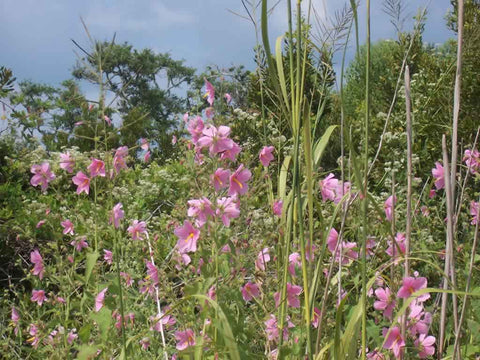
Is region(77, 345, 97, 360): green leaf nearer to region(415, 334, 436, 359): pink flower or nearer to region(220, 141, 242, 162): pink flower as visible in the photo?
region(220, 141, 242, 162): pink flower

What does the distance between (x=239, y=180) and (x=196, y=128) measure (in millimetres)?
315

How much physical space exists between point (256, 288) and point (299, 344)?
0.23 metres

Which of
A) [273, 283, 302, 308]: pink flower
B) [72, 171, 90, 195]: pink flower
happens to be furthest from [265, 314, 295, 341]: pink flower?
[72, 171, 90, 195]: pink flower

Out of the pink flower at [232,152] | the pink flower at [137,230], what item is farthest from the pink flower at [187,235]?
the pink flower at [137,230]

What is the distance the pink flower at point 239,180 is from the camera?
1.36 metres

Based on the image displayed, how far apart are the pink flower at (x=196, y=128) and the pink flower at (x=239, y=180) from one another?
268mm

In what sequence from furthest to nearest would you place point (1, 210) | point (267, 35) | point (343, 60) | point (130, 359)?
point (1, 210) → point (130, 359) → point (343, 60) → point (267, 35)

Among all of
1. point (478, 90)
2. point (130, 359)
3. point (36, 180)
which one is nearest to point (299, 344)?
point (130, 359)

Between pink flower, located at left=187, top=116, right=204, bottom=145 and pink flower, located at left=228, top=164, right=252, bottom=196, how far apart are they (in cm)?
27

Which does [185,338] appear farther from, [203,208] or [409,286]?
[409,286]

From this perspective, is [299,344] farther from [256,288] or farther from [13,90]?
[13,90]

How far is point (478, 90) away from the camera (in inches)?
201

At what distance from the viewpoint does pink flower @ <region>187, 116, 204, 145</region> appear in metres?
1.60

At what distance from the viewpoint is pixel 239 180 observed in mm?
1372
